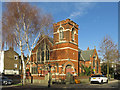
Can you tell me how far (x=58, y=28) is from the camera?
32.2 metres

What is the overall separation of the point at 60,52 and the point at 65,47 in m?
1.71

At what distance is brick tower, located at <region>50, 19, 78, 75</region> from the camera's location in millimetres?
29939

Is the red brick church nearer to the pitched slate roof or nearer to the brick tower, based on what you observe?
the brick tower

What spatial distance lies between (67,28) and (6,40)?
1398cm

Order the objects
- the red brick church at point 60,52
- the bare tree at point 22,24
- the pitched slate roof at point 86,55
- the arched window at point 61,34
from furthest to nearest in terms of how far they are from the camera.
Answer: the pitched slate roof at point 86,55 → the arched window at point 61,34 → the red brick church at point 60,52 → the bare tree at point 22,24

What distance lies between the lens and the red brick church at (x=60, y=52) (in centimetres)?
3008

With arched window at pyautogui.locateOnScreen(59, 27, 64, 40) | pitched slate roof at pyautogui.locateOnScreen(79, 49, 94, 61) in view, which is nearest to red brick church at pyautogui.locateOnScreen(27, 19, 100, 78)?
arched window at pyautogui.locateOnScreen(59, 27, 64, 40)

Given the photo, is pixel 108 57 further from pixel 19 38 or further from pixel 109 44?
pixel 19 38

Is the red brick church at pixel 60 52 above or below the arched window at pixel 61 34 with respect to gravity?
below

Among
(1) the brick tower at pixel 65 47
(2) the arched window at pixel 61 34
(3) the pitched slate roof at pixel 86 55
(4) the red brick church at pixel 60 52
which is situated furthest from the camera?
(3) the pitched slate roof at pixel 86 55

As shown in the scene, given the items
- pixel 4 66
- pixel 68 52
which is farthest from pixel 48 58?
pixel 4 66

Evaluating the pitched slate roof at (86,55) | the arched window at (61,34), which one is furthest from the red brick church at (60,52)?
the pitched slate roof at (86,55)

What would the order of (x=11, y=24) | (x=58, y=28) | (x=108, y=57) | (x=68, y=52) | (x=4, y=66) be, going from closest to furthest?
1. (x=11, y=24)
2. (x=68, y=52)
3. (x=58, y=28)
4. (x=108, y=57)
5. (x=4, y=66)

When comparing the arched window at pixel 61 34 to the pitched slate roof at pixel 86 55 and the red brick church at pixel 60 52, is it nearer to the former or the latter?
the red brick church at pixel 60 52
